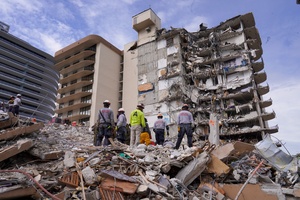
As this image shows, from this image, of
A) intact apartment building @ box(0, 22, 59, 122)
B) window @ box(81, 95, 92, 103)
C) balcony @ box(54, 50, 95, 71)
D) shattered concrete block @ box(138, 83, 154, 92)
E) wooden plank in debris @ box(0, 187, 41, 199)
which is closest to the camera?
wooden plank in debris @ box(0, 187, 41, 199)

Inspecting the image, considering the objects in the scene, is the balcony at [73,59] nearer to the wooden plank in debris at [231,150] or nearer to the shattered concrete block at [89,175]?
the wooden plank in debris at [231,150]

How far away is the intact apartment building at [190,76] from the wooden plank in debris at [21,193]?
27.4 m

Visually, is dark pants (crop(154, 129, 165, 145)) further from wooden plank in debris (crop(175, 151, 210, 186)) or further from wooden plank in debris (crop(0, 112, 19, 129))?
wooden plank in debris (crop(0, 112, 19, 129))

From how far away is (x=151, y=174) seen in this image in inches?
201

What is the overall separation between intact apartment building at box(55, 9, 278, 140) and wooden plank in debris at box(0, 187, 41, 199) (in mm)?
27437

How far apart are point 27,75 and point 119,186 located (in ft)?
167

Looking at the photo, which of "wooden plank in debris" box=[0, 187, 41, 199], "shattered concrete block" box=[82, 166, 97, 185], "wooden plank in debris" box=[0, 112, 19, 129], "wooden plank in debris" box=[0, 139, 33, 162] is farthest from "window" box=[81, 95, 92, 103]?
"wooden plank in debris" box=[0, 187, 41, 199]

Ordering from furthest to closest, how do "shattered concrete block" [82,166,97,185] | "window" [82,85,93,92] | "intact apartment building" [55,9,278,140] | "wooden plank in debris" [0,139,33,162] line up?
1. "window" [82,85,93,92]
2. "intact apartment building" [55,9,278,140]
3. "wooden plank in debris" [0,139,33,162]
4. "shattered concrete block" [82,166,97,185]

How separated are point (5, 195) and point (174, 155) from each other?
371 cm

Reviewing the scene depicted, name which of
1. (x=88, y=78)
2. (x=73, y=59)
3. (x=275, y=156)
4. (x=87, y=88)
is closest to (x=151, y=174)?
(x=275, y=156)

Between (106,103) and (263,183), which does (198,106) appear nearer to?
(106,103)

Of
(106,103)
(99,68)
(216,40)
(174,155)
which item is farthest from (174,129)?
(174,155)

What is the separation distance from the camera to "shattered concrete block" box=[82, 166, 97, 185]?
4.63 metres

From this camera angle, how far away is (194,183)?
5.70 m
